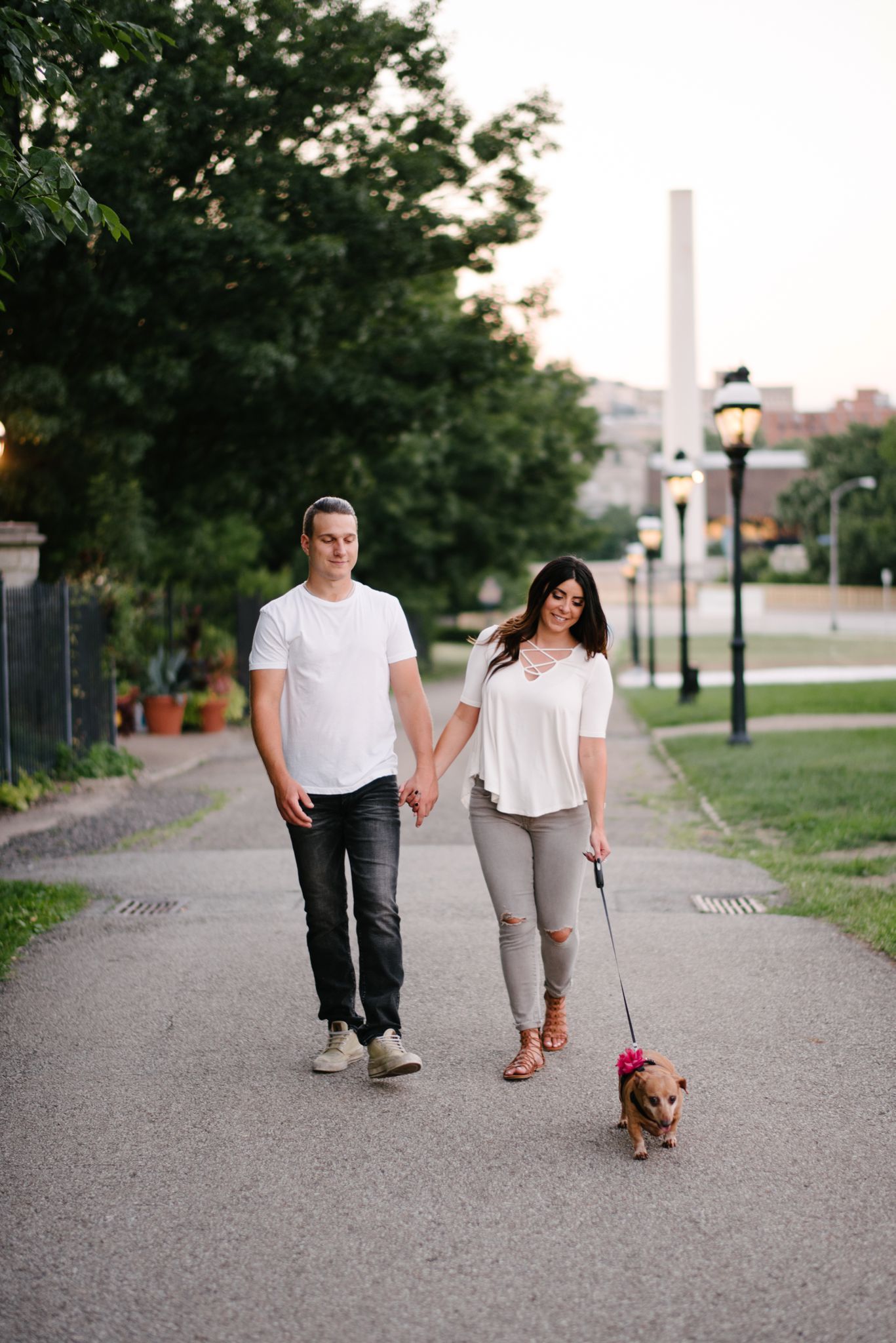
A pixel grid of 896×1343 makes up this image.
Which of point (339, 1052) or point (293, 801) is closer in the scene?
point (293, 801)

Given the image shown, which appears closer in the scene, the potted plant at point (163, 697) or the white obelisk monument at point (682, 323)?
the potted plant at point (163, 697)

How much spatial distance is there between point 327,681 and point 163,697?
1569 centimetres

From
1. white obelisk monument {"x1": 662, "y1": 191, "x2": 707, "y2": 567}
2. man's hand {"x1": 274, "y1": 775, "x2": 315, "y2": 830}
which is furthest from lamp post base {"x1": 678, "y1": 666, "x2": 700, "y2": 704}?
white obelisk monument {"x1": 662, "y1": 191, "x2": 707, "y2": 567}

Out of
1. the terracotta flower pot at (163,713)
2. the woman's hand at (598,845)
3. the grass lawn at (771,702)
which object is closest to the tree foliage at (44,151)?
the woman's hand at (598,845)

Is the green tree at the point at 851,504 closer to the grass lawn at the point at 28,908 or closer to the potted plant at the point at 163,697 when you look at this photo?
the potted plant at the point at 163,697

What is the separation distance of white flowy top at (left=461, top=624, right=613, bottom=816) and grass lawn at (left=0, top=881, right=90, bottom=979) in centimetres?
294

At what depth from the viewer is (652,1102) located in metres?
4.03

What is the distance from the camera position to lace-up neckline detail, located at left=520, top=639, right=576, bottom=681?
15.9 feet

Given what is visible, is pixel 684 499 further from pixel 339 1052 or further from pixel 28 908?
pixel 339 1052

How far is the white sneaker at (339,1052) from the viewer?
494 centimetres

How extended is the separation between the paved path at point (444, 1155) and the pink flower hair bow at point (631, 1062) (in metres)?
0.23

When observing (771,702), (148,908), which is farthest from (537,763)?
(771,702)

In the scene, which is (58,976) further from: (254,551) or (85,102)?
(254,551)

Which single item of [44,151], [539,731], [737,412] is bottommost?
[539,731]
